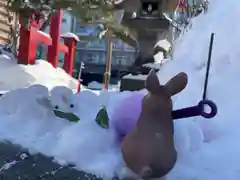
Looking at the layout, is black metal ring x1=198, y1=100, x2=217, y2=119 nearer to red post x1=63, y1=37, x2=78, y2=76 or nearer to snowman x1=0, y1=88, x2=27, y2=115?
snowman x1=0, y1=88, x2=27, y2=115

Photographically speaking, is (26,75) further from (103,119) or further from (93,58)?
A: (93,58)

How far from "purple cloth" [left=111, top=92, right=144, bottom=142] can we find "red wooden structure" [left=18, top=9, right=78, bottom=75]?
5598 mm

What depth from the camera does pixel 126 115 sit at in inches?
63.2

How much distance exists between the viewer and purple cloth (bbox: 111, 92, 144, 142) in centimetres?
158

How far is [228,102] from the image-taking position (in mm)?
1915

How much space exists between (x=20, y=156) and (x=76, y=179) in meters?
0.28

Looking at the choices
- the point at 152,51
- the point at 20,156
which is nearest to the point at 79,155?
the point at 20,156

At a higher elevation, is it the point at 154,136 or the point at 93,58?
the point at 154,136

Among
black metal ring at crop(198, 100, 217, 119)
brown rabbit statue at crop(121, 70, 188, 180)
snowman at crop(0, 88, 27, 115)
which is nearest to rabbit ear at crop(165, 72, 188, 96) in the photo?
brown rabbit statue at crop(121, 70, 188, 180)

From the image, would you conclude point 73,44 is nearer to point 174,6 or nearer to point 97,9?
point 97,9

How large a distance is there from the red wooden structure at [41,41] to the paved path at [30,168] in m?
5.55

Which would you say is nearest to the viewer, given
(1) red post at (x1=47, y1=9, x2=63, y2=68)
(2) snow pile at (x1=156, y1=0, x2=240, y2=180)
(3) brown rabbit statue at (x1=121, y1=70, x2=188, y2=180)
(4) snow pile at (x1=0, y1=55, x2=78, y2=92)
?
(3) brown rabbit statue at (x1=121, y1=70, x2=188, y2=180)

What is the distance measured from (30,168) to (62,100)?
1.41 feet

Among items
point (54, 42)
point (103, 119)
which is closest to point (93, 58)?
point (54, 42)
